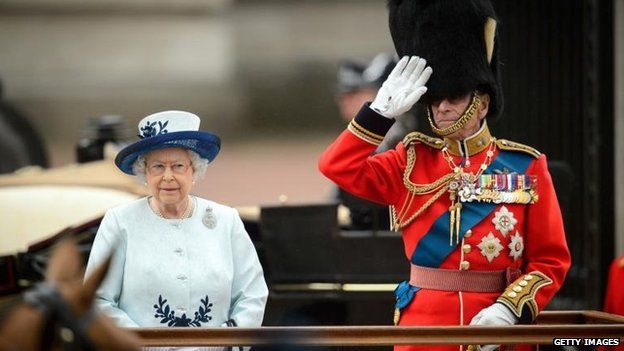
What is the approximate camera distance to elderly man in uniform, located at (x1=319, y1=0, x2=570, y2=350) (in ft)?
13.9

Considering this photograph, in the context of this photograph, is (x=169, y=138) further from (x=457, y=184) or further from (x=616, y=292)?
(x=616, y=292)

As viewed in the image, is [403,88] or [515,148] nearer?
[403,88]

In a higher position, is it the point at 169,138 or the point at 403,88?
the point at 403,88

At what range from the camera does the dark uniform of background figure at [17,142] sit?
9.78m

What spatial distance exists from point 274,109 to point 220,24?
0.66 m

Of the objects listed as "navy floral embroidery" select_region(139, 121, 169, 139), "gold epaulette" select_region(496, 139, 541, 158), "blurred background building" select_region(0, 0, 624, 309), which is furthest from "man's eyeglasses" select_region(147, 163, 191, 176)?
"blurred background building" select_region(0, 0, 624, 309)

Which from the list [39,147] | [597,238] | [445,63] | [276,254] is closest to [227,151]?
[39,147]

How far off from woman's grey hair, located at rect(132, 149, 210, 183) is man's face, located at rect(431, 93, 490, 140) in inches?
26.7

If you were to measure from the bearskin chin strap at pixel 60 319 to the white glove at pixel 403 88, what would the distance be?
1.49 meters

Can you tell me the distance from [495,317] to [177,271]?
89 centimetres

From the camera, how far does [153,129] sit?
14.3 feet

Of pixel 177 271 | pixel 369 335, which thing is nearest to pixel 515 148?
pixel 369 335

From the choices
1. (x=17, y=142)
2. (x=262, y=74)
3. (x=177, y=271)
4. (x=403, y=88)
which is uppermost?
(x=403, y=88)

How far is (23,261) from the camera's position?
20.8 feet
